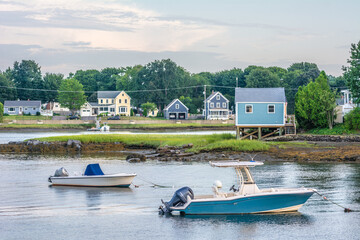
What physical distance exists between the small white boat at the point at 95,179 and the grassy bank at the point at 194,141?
56.4ft

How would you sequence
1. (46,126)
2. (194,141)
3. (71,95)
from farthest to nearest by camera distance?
(71,95) → (46,126) → (194,141)

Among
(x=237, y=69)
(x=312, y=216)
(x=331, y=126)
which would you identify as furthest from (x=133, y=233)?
(x=237, y=69)

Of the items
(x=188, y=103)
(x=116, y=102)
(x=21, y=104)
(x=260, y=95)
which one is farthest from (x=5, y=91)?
(x=260, y=95)

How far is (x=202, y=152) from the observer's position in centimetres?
5062

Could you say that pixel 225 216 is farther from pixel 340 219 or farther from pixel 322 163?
pixel 322 163

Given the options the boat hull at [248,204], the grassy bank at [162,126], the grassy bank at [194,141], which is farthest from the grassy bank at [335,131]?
the grassy bank at [162,126]

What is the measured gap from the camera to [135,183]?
3634cm

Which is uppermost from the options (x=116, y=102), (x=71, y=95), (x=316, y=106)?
(x=71, y=95)

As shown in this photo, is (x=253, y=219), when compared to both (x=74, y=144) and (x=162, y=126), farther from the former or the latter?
(x=162, y=126)

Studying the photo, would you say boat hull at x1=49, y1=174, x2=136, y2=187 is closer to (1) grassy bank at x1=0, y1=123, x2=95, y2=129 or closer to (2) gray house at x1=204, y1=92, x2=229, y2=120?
(1) grassy bank at x1=0, y1=123, x2=95, y2=129

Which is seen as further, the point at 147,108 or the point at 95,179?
the point at 147,108

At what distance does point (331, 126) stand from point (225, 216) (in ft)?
134

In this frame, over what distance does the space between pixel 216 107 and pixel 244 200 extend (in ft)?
355

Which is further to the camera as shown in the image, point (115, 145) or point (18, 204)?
point (115, 145)
